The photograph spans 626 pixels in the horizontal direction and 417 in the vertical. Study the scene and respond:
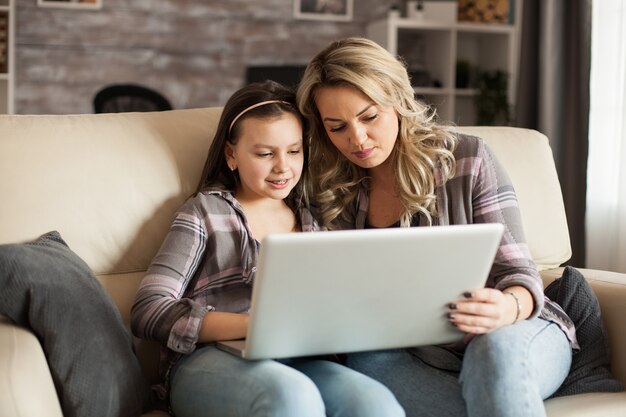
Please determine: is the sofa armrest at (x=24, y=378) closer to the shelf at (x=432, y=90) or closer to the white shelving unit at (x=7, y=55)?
the white shelving unit at (x=7, y=55)

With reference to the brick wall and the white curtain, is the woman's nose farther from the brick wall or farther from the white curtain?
the brick wall

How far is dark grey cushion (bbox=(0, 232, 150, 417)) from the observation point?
142 centimetres

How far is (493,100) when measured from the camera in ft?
15.4

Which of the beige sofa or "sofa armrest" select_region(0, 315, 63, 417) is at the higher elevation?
the beige sofa

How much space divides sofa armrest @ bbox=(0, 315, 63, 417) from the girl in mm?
226

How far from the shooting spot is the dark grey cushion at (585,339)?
1.71 m

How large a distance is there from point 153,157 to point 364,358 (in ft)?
2.11

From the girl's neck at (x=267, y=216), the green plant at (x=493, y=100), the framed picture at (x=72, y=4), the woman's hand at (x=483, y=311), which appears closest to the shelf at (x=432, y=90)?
the green plant at (x=493, y=100)

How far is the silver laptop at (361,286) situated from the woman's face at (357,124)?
470 mm

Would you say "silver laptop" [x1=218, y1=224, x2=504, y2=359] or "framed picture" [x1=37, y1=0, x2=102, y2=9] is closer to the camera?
"silver laptop" [x1=218, y1=224, x2=504, y2=359]

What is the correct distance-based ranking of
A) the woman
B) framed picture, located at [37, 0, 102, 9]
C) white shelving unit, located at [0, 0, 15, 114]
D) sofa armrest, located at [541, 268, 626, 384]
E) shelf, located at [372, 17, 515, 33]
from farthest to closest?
shelf, located at [372, 17, 515, 33], framed picture, located at [37, 0, 102, 9], white shelving unit, located at [0, 0, 15, 114], sofa armrest, located at [541, 268, 626, 384], the woman

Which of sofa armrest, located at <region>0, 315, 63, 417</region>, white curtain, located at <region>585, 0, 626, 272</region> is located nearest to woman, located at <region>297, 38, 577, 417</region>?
sofa armrest, located at <region>0, 315, 63, 417</region>

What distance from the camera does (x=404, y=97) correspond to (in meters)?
1.80

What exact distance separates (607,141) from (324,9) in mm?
2135
